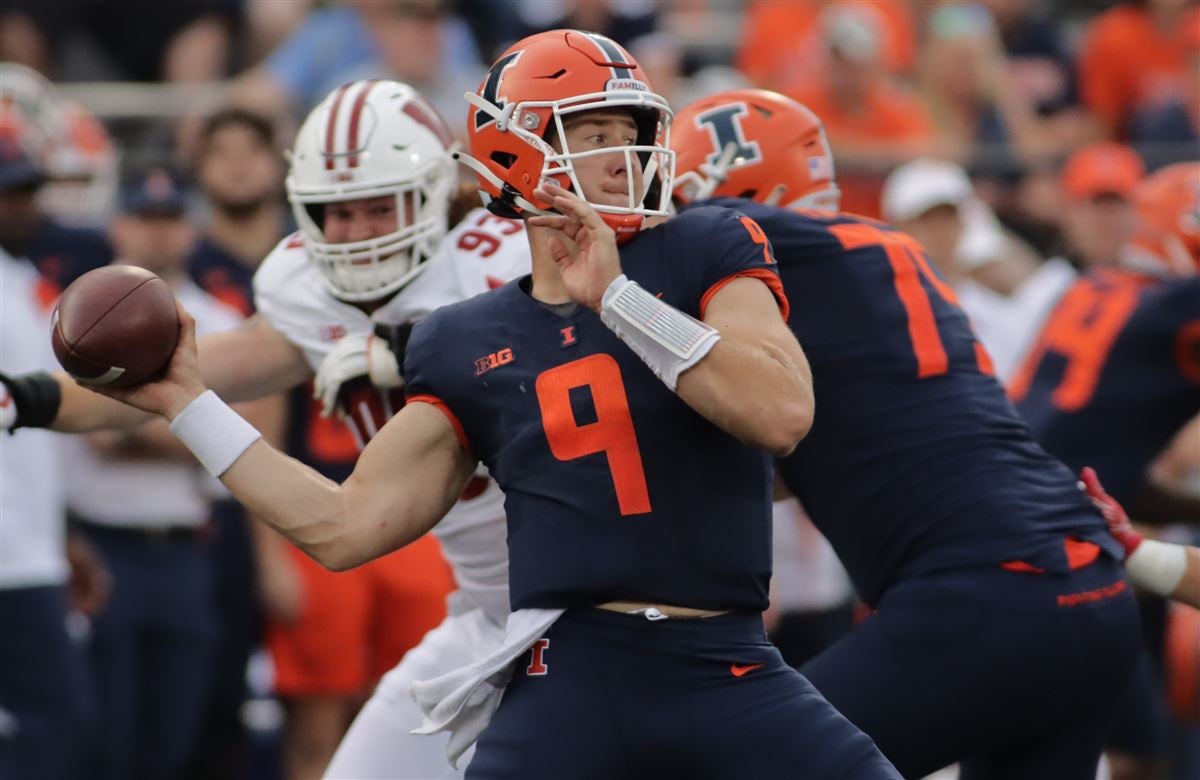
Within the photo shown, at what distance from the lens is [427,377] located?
3670mm

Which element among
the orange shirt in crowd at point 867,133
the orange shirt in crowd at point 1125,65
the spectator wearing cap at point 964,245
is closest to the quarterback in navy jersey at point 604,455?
the spectator wearing cap at point 964,245

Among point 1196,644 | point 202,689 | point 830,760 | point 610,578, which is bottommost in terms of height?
point 1196,644

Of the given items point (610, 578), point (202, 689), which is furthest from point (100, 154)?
point (610, 578)

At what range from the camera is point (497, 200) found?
3.81m

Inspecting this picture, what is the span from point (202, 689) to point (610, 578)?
391 cm

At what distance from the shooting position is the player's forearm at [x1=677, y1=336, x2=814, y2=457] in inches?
130

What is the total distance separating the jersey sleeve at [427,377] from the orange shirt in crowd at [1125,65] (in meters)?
7.52

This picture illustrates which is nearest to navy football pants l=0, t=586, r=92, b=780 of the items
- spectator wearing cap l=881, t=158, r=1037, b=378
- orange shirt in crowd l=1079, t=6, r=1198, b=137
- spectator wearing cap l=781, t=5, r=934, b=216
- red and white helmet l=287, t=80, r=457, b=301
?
red and white helmet l=287, t=80, r=457, b=301

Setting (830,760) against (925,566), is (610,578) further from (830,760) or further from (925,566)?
(925,566)

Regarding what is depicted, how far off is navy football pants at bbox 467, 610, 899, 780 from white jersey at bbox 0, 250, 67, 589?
304 cm

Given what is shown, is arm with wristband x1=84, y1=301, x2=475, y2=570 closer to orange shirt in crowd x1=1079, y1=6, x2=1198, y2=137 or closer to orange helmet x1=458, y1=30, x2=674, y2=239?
orange helmet x1=458, y1=30, x2=674, y2=239

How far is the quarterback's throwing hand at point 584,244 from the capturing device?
338 cm

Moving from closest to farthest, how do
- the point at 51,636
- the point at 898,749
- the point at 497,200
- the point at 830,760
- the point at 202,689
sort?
the point at 830,760, the point at 497,200, the point at 898,749, the point at 51,636, the point at 202,689

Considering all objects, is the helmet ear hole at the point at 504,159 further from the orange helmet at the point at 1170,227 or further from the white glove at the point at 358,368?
the orange helmet at the point at 1170,227
